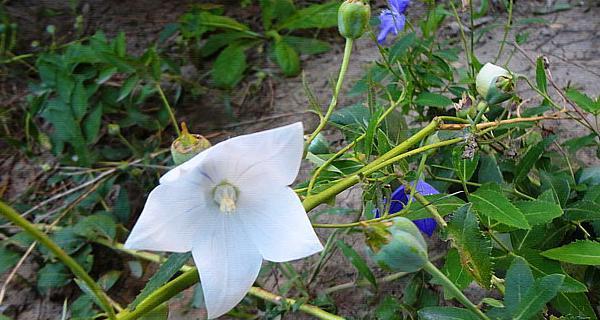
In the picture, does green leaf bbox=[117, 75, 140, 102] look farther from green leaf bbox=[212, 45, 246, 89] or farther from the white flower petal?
the white flower petal

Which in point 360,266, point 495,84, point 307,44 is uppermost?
point 495,84

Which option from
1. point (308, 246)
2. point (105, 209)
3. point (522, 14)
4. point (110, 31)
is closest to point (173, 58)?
point (110, 31)

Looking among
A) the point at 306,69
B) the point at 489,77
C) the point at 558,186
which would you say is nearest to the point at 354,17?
the point at 489,77

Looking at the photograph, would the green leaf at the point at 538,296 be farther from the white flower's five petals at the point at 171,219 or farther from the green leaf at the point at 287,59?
the green leaf at the point at 287,59

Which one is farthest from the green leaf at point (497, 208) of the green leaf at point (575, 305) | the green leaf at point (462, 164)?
the green leaf at point (575, 305)

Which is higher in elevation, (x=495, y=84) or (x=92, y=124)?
(x=495, y=84)

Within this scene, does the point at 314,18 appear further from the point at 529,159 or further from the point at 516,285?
the point at 516,285
